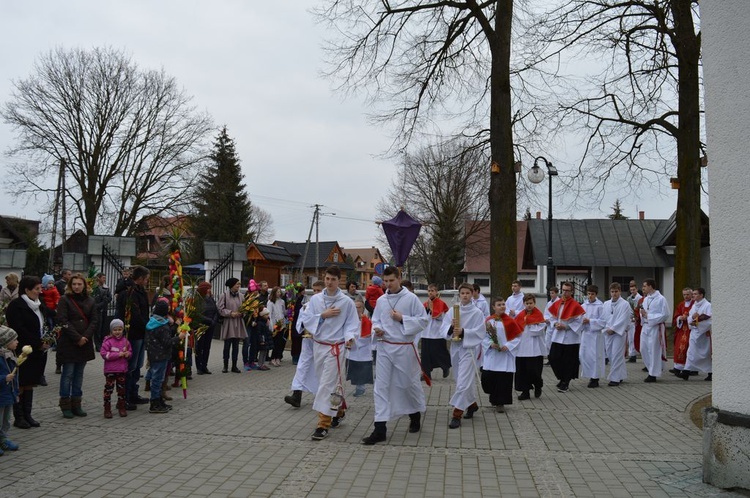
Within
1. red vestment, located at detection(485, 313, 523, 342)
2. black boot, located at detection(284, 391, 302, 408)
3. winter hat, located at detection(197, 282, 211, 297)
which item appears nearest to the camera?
black boot, located at detection(284, 391, 302, 408)

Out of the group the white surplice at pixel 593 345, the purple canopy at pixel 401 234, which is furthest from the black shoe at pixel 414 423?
the white surplice at pixel 593 345

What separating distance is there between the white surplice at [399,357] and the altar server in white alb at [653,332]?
735 centimetres

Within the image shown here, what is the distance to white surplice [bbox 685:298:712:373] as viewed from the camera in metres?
13.6

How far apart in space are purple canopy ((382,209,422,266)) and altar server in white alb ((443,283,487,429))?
10.8 ft

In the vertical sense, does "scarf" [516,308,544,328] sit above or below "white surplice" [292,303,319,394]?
above

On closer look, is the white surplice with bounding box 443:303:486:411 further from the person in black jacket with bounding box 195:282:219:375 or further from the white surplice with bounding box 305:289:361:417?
the person in black jacket with bounding box 195:282:219:375

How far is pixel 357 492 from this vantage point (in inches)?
224

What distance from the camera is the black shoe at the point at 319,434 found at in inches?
303

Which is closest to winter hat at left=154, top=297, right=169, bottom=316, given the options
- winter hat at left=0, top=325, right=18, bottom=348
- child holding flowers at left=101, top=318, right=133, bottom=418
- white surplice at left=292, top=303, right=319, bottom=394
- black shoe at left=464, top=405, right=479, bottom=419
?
child holding flowers at left=101, top=318, right=133, bottom=418

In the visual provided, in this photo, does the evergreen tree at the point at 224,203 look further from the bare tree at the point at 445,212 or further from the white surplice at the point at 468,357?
the white surplice at the point at 468,357

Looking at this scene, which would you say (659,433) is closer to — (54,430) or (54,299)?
(54,430)

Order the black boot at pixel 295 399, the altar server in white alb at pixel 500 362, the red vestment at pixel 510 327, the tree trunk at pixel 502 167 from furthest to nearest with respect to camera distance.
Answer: the tree trunk at pixel 502 167, the red vestment at pixel 510 327, the altar server in white alb at pixel 500 362, the black boot at pixel 295 399

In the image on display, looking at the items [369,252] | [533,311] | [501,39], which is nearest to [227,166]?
[501,39]

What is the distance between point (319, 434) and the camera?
7.73m
